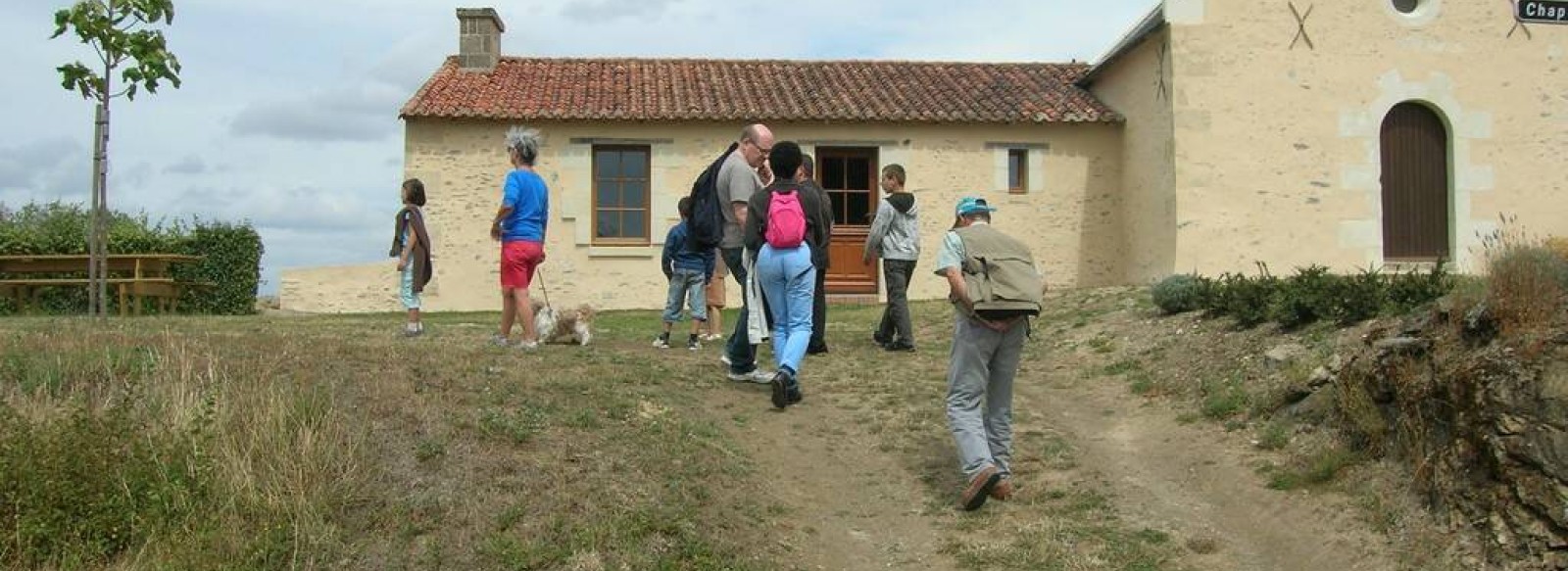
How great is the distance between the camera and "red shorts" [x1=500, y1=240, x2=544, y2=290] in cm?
841

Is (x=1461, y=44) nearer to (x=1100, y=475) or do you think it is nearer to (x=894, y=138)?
(x=894, y=138)

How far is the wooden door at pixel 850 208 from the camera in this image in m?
17.4

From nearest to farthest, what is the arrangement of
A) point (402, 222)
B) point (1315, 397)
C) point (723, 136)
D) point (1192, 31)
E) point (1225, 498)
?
point (1225, 498) → point (1315, 397) → point (402, 222) → point (1192, 31) → point (723, 136)

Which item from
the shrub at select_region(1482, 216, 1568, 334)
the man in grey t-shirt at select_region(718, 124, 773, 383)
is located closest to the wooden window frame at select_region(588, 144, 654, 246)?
the man in grey t-shirt at select_region(718, 124, 773, 383)

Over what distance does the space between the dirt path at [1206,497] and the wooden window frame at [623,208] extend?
995 centimetres

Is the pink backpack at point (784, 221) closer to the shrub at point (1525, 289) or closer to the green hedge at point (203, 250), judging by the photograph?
the shrub at point (1525, 289)

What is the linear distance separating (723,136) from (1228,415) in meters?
11.0

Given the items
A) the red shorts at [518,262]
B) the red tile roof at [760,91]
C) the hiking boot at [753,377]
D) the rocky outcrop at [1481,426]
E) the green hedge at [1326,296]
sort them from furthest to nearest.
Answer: the red tile roof at [760,91] → the red shorts at [518,262] → the hiking boot at [753,377] → the green hedge at [1326,296] → the rocky outcrop at [1481,426]

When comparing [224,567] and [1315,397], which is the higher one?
[1315,397]

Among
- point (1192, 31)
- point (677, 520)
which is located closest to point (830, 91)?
point (1192, 31)

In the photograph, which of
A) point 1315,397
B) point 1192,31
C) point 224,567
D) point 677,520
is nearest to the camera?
point 224,567

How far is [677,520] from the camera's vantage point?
527 centimetres

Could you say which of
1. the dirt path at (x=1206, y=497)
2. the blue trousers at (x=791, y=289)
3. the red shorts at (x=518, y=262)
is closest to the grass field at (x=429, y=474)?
the dirt path at (x=1206, y=497)

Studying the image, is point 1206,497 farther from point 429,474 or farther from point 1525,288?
point 429,474
